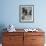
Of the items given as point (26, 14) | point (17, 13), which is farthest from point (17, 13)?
point (26, 14)

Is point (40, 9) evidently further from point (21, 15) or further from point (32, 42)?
point (32, 42)

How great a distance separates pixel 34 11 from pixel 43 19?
0.38 meters

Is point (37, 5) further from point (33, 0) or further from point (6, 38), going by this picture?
point (6, 38)

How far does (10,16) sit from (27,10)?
1.87 ft

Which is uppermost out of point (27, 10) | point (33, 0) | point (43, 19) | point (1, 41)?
point (33, 0)

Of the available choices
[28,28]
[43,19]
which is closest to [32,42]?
[28,28]

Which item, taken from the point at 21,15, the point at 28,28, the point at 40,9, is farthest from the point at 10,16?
the point at 40,9

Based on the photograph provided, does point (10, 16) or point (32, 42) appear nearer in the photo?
point (32, 42)

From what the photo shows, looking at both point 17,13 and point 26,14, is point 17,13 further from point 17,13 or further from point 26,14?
point 26,14

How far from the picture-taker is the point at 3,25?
419 cm

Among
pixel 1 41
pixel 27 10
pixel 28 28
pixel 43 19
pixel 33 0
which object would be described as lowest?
pixel 1 41

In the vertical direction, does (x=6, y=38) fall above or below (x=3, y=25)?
below

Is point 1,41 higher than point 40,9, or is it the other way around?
point 40,9

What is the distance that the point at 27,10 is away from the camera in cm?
417
